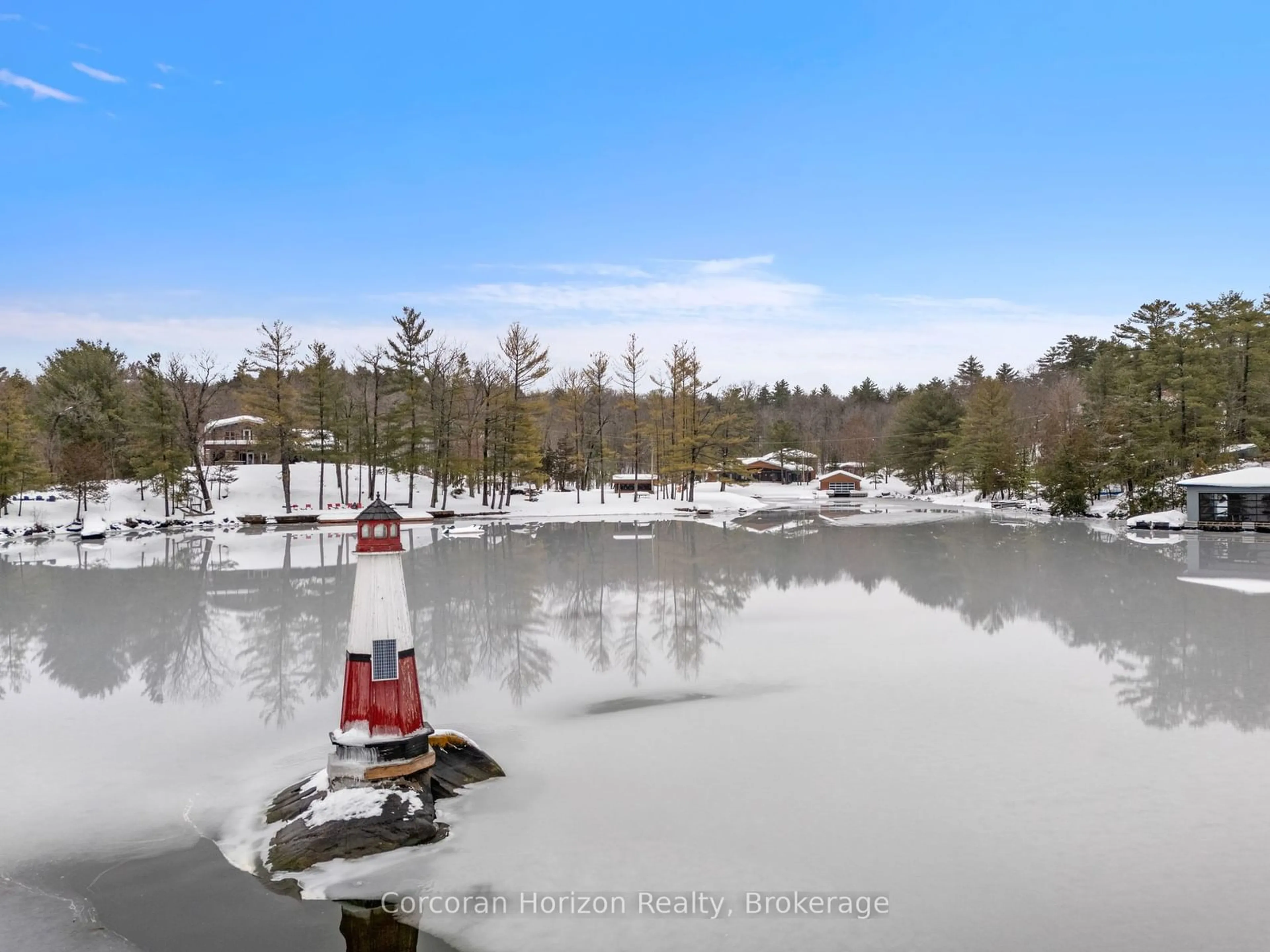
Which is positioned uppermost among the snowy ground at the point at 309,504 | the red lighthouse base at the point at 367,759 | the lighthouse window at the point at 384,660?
the lighthouse window at the point at 384,660

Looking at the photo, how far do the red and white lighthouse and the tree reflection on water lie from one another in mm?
3096

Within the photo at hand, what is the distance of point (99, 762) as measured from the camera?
7.81 metres

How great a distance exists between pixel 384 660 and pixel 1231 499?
3894 cm

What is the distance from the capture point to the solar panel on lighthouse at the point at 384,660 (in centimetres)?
656

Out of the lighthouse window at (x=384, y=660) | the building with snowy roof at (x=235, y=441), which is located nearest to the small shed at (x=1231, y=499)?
the lighthouse window at (x=384, y=660)

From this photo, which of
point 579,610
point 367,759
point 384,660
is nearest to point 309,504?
point 579,610

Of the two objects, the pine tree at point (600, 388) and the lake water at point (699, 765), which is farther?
the pine tree at point (600, 388)

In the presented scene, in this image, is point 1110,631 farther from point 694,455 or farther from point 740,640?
point 694,455

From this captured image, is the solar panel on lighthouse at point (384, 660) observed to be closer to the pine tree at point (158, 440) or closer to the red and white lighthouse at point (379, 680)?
the red and white lighthouse at point (379, 680)

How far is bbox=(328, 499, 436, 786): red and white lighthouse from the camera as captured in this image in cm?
638

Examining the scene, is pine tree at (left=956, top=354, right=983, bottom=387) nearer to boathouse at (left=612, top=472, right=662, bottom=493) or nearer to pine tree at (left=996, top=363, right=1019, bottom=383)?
pine tree at (left=996, top=363, right=1019, bottom=383)

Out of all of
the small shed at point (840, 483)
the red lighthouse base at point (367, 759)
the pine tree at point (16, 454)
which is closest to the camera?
the red lighthouse base at point (367, 759)

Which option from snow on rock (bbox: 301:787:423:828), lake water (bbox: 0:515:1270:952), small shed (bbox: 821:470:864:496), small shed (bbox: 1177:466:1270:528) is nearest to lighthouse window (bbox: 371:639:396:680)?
snow on rock (bbox: 301:787:423:828)

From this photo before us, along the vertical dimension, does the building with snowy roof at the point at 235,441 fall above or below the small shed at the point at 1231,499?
above
